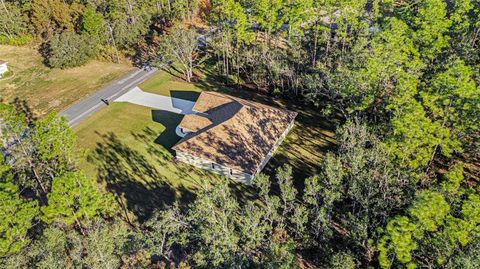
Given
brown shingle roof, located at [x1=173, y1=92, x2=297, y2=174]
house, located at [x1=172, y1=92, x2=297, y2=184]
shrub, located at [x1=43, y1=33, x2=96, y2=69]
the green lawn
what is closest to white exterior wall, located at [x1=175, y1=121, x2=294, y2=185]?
house, located at [x1=172, y1=92, x2=297, y2=184]

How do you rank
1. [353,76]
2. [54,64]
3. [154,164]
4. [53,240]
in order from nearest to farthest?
[53,240] < [353,76] < [154,164] < [54,64]

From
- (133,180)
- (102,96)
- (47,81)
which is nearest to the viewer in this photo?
(133,180)

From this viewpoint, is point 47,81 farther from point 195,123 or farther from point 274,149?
point 274,149

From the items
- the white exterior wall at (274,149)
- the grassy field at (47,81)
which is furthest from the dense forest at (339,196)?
the grassy field at (47,81)

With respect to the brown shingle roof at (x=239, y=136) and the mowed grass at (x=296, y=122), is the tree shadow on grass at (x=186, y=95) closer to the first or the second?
the mowed grass at (x=296, y=122)

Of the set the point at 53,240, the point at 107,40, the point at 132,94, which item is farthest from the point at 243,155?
the point at 107,40

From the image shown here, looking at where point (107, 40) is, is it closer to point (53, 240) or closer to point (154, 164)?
point (154, 164)

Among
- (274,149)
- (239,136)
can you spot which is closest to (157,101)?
(239,136)
